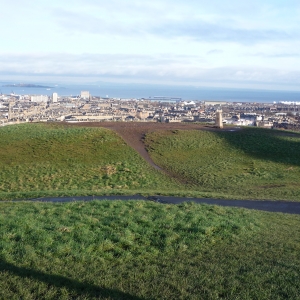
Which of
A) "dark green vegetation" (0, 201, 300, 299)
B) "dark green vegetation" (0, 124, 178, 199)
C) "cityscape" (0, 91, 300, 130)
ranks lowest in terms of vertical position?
"dark green vegetation" (0, 124, 178, 199)

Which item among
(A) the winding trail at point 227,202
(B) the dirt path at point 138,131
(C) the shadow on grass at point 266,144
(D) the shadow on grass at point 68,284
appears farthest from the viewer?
(B) the dirt path at point 138,131

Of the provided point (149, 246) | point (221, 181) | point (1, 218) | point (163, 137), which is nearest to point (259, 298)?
point (149, 246)

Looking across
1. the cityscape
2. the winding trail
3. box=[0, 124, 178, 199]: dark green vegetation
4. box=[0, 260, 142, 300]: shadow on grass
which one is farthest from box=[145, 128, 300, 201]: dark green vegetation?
box=[0, 260, 142, 300]: shadow on grass

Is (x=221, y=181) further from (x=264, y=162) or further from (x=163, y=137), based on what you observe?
(x=163, y=137)

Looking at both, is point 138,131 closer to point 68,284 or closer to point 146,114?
point 68,284

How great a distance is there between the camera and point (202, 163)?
2620 cm

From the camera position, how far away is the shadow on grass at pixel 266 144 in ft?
89.3

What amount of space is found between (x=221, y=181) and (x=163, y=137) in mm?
9294

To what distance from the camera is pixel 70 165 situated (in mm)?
25141

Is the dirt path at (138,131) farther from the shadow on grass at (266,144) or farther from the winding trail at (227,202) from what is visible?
the winding trail at (227,202)

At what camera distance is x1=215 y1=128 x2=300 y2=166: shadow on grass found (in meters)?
27.2

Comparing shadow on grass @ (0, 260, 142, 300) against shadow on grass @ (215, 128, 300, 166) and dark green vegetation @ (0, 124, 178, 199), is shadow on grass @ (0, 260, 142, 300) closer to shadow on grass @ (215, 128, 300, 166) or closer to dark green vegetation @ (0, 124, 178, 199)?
dark green vegetation @ (0, 124, 178, 199)

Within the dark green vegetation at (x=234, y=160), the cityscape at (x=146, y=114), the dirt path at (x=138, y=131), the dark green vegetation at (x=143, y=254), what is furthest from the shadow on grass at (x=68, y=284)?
the cityscape at (x=146, y=114)

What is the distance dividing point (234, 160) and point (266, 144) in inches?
177
